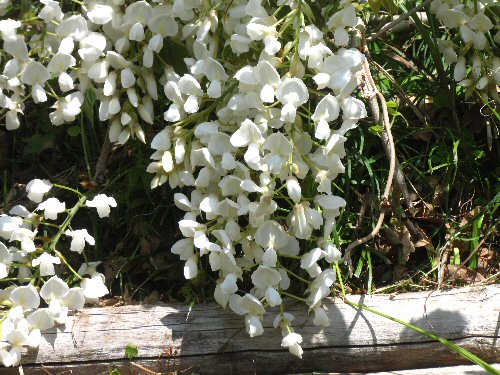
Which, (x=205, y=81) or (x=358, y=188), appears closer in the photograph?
(x=205, y=81)

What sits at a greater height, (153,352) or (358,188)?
(358,188)

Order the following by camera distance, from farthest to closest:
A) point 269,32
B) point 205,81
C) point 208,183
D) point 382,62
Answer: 1. point 382,62
2. point 205,81
3. point 208,183
4. point 269,32

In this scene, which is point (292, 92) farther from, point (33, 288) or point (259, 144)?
point (33, 288)

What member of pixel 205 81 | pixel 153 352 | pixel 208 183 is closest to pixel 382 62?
pixel 205 81

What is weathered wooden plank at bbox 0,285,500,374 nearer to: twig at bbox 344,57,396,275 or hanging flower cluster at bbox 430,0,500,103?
twig at bbox 344,57,396,275

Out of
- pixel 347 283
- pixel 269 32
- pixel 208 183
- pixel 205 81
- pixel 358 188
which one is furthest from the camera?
pixel 358 188

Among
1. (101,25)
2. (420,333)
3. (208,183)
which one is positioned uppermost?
(101,25)

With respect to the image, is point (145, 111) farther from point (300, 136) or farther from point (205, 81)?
point (300, 136)

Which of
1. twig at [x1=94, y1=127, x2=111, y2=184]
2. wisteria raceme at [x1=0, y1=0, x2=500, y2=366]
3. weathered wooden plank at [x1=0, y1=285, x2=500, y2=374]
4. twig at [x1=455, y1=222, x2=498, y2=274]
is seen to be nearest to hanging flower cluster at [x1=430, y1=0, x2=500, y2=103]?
wisteria raceme at [x1=0, y1=0, x2=500, y2=366]
